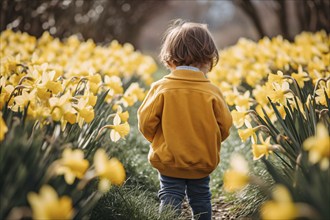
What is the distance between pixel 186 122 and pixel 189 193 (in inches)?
16.9

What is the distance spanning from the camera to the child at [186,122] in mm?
2357

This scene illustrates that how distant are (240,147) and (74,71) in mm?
1600

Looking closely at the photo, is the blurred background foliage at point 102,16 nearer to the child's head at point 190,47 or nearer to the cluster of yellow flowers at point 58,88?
the cluster of yellow flowers at point 58,88

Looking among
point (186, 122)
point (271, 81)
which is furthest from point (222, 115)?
point (271, 81)

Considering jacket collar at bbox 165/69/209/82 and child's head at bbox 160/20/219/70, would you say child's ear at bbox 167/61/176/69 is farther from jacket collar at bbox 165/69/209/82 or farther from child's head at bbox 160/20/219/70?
jacket collar at bbox 165/69/209/82

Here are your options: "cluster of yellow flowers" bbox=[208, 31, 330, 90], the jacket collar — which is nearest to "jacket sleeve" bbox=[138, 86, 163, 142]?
the jacket collar

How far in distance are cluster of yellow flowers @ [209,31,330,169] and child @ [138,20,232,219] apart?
0.65 ft

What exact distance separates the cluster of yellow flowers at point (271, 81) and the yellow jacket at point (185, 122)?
0.60ft

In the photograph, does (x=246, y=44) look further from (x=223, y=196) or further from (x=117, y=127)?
(x=117, y=127)

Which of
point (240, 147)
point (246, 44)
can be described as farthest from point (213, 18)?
point (240, 147)

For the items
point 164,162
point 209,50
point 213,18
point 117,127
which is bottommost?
point 213,18

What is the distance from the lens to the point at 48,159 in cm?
177

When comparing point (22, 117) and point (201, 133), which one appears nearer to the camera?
point (22, 117)

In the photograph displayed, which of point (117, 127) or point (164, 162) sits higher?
point (117, 127)
